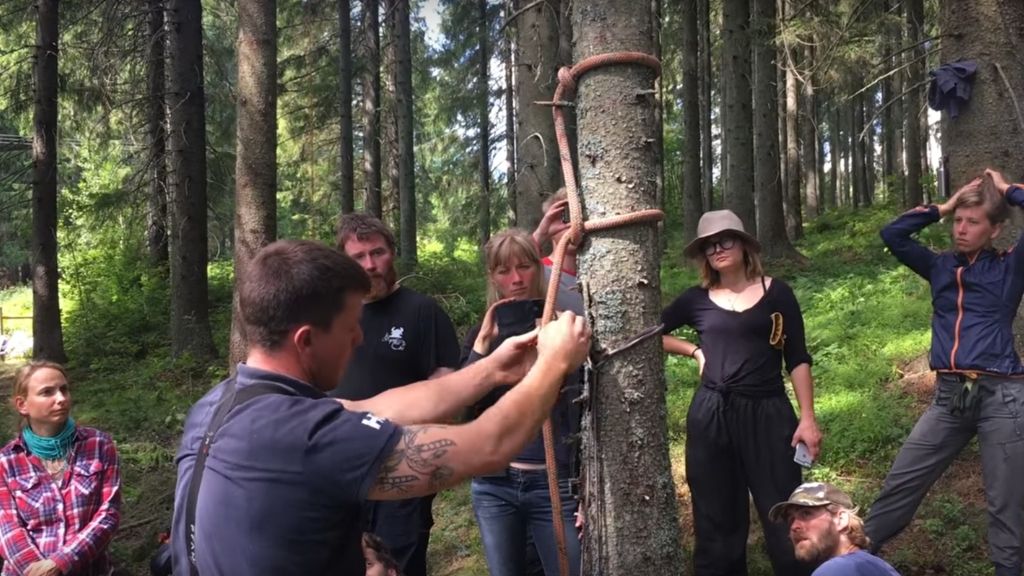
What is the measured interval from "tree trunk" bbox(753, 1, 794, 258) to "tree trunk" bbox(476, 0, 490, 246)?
557 cm

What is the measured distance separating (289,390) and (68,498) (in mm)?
2882

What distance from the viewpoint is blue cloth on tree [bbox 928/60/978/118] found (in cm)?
449

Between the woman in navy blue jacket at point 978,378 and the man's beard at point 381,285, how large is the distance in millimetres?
2567

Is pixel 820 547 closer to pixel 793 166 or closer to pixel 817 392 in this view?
pixel 817 392

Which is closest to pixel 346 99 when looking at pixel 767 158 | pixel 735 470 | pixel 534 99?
pixel 767 158

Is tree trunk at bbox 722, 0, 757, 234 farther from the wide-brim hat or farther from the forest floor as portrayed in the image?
the wide-brim hat

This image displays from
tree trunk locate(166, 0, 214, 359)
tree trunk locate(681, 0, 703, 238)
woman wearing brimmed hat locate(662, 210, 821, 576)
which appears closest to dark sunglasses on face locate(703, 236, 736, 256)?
woman wearing brimmed hat locate(662, 210, 821, 576)

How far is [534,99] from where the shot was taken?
7.52 meters

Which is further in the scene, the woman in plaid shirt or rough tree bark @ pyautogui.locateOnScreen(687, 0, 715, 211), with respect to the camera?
rough tree bark @ pyautogui.locateOnScreen(687, 0, 715, 211)

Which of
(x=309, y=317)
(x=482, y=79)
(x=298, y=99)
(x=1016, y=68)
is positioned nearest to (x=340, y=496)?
(x=309, y=317)

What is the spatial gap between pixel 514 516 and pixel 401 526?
1.78 feet

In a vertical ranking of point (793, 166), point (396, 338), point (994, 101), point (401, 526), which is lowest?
point (401, 526)

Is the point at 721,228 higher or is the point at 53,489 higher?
the point at 721,228

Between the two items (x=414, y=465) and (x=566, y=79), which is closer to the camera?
(x=414, y=465)
